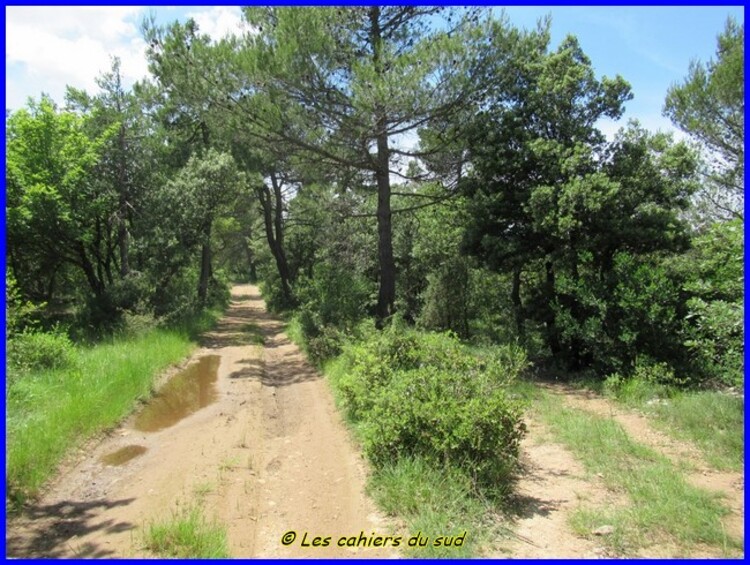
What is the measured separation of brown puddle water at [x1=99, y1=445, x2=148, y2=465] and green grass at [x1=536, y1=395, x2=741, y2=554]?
574cm

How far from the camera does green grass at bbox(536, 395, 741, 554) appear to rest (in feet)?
14.1

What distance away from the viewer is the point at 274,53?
1111 cm

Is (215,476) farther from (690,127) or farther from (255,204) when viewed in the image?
(255,204)

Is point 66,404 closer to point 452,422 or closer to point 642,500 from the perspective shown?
point 452,422

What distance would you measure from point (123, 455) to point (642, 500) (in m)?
6.48

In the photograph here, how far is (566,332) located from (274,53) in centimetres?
876

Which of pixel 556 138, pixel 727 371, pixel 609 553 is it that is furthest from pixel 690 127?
pixel 609 553

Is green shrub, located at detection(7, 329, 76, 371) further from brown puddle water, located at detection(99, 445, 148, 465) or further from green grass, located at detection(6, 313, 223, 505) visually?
brown puddle water, located at detection(99, 445, 148, 465)

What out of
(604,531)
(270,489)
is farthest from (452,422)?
(270,489)

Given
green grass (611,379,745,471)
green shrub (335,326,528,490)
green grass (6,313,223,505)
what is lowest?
green grass (611,379,745,471)

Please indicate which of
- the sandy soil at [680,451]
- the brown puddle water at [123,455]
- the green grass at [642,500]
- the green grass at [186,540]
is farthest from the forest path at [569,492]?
the brown puddle water at [123,455]

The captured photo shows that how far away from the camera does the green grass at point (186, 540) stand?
14.1 ft

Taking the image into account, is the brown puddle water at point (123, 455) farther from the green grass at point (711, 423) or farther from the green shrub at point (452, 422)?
the green grass at point (711, 423)

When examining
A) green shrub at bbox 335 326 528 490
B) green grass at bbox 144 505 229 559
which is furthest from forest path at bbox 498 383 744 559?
green grass at bbox 144 505 229 559
